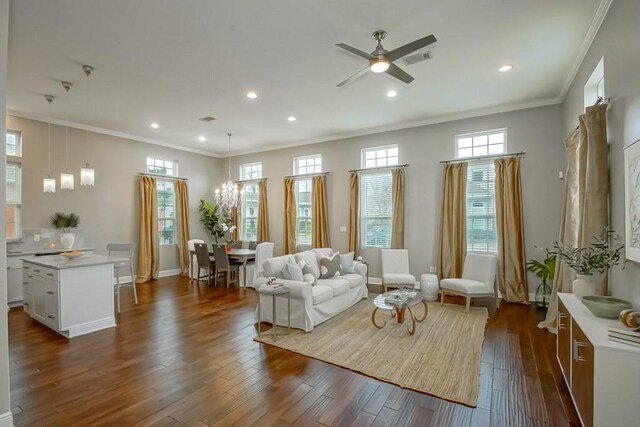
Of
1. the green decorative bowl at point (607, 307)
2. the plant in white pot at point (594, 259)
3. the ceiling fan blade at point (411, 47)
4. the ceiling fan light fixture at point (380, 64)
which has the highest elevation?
the ceiling fan blade at point (411, 47)

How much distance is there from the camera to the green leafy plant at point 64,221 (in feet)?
19.2

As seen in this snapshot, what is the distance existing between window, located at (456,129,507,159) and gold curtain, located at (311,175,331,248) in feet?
9.83

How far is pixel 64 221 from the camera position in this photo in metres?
5.90

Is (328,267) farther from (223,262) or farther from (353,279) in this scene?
(223,262)

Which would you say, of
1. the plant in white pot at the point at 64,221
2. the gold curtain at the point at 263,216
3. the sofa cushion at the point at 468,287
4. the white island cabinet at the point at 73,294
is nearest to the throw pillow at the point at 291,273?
the white island cabinet at the point at 73,294

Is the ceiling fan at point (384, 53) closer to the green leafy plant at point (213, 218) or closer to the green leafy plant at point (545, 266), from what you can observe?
the green leafy plant at point (545, 266)

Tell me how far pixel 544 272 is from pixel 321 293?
3.50m

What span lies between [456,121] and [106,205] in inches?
296

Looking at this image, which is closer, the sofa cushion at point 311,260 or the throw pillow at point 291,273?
the throw pillow at point 291,273

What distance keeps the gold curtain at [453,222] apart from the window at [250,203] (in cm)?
492

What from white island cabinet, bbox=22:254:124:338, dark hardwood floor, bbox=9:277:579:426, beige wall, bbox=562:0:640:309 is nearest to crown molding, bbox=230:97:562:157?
beige wall, bbox=562:0:640:309

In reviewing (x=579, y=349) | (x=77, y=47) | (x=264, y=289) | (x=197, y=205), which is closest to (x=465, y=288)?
(x=579, y=349)

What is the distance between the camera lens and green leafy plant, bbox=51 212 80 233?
586 centimetres

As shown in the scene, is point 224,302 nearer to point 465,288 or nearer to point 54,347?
point 54,347
